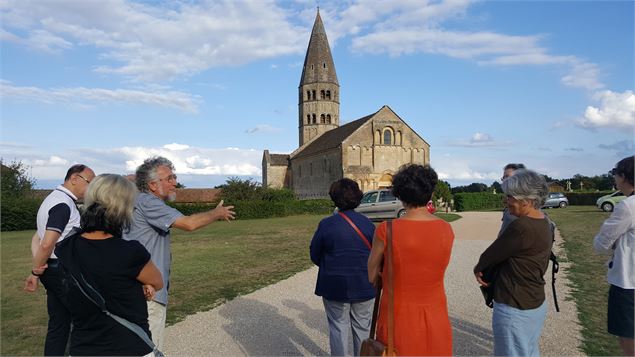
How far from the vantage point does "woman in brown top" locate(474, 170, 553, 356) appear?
317cm

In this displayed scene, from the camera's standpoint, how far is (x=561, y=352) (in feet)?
16.4

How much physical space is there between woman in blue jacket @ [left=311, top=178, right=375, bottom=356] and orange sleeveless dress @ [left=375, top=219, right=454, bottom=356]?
1.04m

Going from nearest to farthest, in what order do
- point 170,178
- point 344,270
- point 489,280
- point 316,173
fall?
point 489,280 < point 344,270 < point 170,178 < point 316,173

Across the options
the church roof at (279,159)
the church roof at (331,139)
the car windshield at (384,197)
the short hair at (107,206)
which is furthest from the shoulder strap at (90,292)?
the church roof at (279,159)

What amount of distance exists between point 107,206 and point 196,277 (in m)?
7.37

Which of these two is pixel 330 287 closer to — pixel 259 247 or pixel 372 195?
pixel 259 247

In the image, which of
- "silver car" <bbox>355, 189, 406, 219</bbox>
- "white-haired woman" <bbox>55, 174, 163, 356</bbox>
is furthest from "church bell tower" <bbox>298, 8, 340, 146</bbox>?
"white-haired woman" <bbox>55, 174, 163, 356</bbox>

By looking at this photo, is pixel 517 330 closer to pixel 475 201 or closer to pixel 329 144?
pixel 475 201

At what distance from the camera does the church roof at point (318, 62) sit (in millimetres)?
58250

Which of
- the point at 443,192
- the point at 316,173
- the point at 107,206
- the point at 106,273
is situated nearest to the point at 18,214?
the point at 316,173

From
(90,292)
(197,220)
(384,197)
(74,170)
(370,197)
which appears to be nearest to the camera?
(90,292)

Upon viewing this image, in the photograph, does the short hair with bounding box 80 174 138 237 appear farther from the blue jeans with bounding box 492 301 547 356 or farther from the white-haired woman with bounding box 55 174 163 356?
the blue jeans with bounding box 492 301 547 356

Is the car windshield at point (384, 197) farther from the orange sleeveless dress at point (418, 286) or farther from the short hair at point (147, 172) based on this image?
the orange sleeveless dress at point (418, 286)

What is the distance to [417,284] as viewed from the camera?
9.13ft
